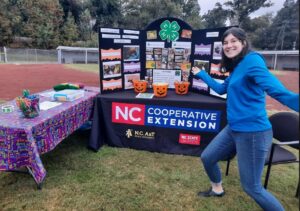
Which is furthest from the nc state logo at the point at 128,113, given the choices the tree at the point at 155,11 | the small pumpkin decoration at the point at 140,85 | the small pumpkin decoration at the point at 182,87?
the tree at the point at 155,11

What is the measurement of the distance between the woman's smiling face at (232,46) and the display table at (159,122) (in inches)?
46.7

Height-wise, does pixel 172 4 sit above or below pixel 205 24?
above

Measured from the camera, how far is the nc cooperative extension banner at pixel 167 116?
2.68 m

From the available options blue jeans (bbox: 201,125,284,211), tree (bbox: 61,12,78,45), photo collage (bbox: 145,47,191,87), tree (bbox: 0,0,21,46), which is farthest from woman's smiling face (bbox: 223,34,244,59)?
tree (bbox: 61,12,78,45)

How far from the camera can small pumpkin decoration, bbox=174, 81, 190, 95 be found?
2.96m

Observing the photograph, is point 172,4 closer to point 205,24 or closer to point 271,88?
point 205,24

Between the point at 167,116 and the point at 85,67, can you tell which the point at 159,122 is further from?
the point at 85,67

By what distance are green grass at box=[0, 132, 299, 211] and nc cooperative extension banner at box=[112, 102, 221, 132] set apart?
15.9 inches

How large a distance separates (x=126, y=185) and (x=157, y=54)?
5.70 ft

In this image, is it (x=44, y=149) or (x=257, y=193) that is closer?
(x=257, y=193)

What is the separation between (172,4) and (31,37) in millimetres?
2702

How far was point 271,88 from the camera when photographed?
1102 mm

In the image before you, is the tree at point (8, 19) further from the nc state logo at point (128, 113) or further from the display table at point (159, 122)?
the nc state logo at point (128, 113)

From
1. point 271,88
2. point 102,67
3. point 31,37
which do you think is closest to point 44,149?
point 102,67
